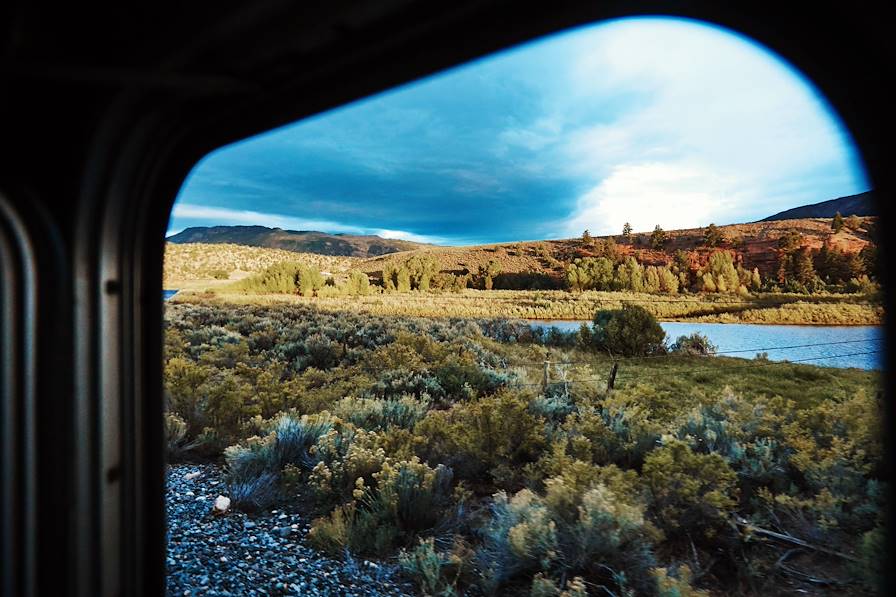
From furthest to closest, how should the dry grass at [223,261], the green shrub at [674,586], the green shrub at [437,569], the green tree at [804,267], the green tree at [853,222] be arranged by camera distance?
the dry grass at [223,261] → the green tree at [804,267] → the green tree at [853,222] → the green shrub at [437,569] → the green shrub at [674,586]

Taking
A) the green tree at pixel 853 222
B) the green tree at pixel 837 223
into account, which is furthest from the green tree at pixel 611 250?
the green tree at pixel 853 222

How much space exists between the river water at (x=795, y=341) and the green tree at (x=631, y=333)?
34cm

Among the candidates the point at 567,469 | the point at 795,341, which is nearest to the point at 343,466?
the point at 567,469

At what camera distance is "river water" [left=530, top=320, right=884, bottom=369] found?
25.2 feet

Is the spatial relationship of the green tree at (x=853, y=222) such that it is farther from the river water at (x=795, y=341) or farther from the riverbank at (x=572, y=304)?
the river water at (x=795, y=341)

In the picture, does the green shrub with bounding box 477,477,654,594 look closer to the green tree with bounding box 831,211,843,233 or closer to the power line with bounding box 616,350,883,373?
the power line with bounding box 616,350,883,373

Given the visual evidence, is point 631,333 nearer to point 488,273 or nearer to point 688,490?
point 688,490

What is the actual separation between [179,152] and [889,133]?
5.04 feet

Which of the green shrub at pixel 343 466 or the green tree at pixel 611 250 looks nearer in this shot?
the green shrub at pixel 343 466

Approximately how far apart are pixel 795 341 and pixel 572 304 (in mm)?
4689

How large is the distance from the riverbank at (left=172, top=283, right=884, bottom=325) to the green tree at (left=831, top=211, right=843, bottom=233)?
127 centimetres

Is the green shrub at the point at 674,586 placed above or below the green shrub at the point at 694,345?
below

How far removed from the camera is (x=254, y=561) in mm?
3377

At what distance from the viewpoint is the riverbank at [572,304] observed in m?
9.02
